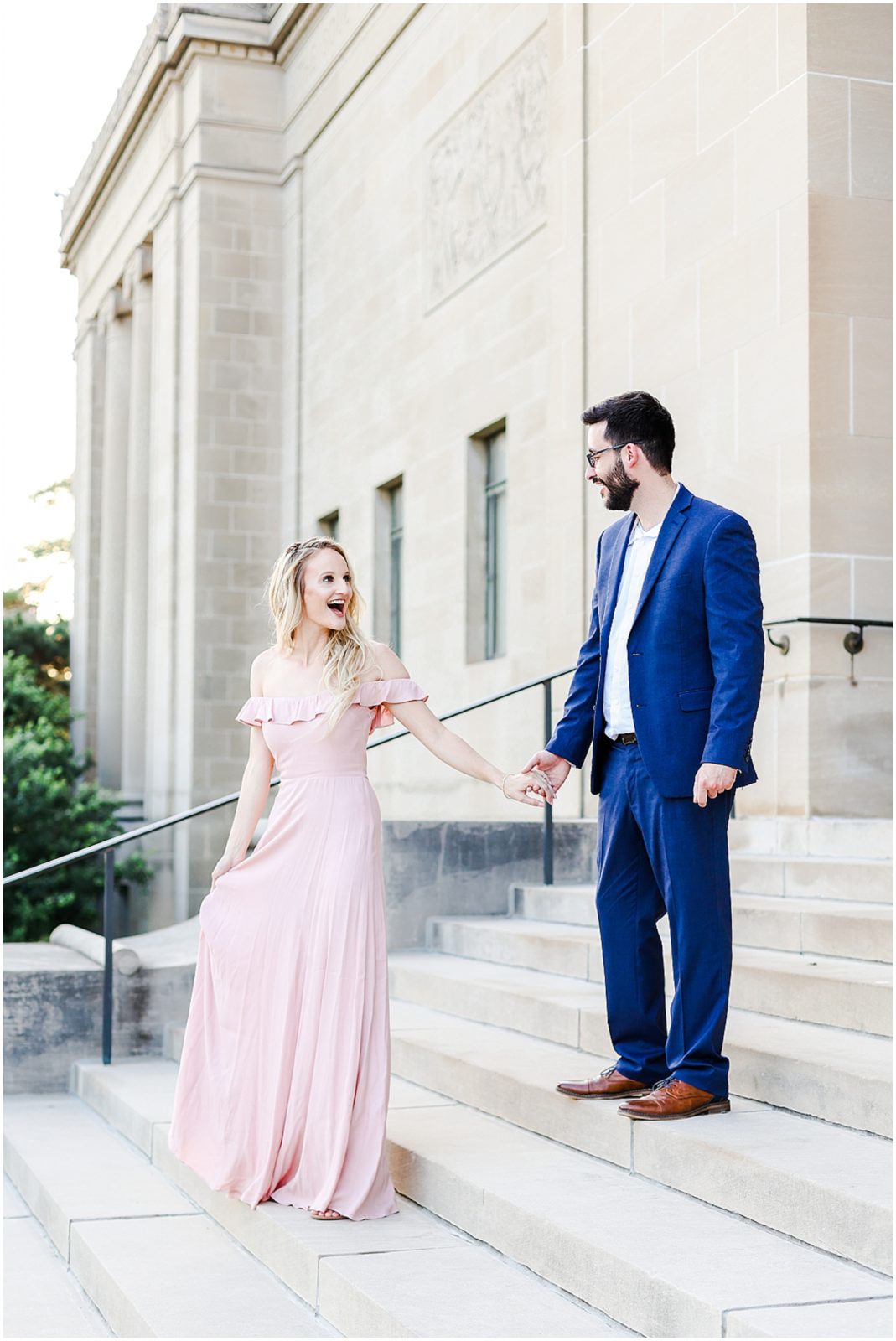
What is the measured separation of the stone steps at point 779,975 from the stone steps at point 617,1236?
825mm

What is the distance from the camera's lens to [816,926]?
19.2ft

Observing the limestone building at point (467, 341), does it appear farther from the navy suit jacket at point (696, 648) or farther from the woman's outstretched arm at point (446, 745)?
the navy suit jacket at point (696, 648)

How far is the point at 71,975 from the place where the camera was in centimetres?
804

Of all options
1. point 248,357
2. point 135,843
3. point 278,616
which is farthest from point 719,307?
point 135,843

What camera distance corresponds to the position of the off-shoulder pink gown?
14.8 feet

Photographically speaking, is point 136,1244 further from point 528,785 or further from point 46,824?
point 46,824

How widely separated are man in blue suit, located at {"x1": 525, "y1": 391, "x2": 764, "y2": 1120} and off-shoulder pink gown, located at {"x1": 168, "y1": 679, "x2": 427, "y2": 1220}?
2.11 feet

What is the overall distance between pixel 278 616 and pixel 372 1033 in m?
1.31

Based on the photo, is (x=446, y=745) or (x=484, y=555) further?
(x=484, y=555)

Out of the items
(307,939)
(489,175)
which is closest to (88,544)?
(489,175)

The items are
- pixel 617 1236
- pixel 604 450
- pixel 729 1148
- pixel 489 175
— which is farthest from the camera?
pixel 489 175

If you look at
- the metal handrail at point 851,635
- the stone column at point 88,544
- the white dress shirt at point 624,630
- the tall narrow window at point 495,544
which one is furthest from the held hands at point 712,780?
the stone column at point 88,544

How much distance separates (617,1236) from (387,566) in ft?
39.3

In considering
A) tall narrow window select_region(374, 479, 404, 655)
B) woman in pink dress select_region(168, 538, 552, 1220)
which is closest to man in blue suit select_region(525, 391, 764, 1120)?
woman in pink dress select_region(168, 538, 552, 1220)
